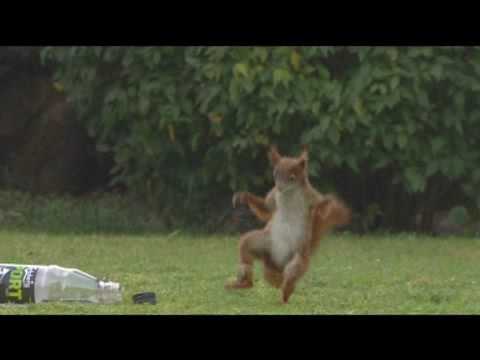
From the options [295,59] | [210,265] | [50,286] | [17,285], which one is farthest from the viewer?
[295,59]

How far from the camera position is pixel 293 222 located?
20.0 feet

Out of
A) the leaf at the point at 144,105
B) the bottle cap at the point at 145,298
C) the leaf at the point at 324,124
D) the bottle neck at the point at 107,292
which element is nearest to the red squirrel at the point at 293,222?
the bottle cap at the point at 145,298

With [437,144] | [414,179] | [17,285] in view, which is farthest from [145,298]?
[437,144]

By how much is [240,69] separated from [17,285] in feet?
13.2

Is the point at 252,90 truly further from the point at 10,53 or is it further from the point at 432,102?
the point at 10,53

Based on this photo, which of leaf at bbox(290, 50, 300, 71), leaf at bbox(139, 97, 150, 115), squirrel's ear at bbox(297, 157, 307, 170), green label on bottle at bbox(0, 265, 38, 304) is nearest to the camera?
squirrel's ear at bbox(297, 157, 307, 170)

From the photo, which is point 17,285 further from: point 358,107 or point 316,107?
point 358,107

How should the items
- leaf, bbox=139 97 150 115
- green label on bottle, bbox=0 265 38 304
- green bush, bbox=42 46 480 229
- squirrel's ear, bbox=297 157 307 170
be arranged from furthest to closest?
leaf, bbox=139 97 150 115 → green bush, bbox=42 46 480 229 → green label on bottle, bbox=0 265 38 304 → squirrel's ear, bbox=297 157 307 170

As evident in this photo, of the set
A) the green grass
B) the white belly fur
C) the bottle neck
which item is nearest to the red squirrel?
the white belly fur

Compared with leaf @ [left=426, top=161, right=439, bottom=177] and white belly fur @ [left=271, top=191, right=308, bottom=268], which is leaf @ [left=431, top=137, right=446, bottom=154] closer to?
leaf @ [left=426, top=161, right=439, bottom=177]

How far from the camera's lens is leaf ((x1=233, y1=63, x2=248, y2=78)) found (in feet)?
31.7

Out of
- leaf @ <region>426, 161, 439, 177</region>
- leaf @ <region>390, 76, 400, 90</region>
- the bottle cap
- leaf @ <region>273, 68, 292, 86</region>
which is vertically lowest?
the bottle cap

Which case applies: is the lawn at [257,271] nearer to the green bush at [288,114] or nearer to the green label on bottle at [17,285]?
the green label on bottle at [17,285]

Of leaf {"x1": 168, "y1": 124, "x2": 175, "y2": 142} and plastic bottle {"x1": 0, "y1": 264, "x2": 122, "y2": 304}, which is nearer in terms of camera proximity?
plastic bottle {"x1": 0, "y1": 264, "x2": 122, "y2": 304}
